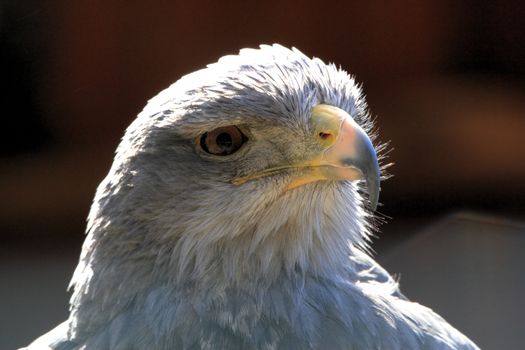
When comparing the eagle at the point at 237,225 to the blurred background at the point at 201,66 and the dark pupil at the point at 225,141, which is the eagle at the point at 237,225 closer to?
the dark pupil at the point at 225,141

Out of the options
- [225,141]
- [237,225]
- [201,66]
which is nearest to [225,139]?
[225,141]

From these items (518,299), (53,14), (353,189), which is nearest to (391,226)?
(518,299)

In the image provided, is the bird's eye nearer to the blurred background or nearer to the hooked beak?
the hooked beak

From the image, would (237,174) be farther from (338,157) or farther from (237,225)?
(338,157)

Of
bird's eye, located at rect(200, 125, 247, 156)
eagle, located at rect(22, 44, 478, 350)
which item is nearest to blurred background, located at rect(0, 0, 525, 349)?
eagle, located at rect(22, 44, 478, 350)

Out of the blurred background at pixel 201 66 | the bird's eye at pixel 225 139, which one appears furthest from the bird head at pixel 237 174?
the blurred background at pixel 201 66

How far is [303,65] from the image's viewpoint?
9.44 feet

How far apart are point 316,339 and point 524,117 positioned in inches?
133

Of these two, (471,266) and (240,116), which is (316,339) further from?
(471,266)

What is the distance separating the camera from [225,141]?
9.02ft

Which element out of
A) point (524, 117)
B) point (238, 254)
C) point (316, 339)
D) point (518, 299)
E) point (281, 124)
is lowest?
point (518, 299)

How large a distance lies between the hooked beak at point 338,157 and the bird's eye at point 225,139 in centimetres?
8

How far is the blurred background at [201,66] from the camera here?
566cm

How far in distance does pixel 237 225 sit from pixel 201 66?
3059mm
